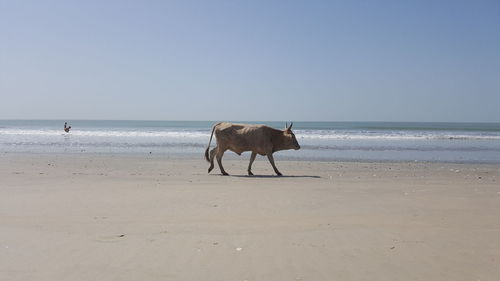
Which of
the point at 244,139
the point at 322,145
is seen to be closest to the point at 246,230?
the point at 244,139

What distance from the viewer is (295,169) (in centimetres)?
1455

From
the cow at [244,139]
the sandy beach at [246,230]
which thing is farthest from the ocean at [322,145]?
the sandy beach at [246,230]

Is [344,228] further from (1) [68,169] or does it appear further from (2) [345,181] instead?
(1) [68,169]

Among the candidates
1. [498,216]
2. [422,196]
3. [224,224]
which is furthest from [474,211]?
[224,224]

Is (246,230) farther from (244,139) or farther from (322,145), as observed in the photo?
(322,145)

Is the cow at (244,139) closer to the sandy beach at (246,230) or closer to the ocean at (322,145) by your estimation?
the sandy beach at (246,230)

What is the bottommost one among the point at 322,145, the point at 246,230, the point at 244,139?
the point at 246,230

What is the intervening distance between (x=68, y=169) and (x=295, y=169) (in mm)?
7054

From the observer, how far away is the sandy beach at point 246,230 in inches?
164

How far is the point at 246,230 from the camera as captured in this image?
562cm

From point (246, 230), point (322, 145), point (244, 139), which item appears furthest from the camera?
point (322, 145)

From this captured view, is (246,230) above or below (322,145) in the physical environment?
below

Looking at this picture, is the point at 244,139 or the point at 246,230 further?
the point at 244,139

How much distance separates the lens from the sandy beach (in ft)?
13.7
